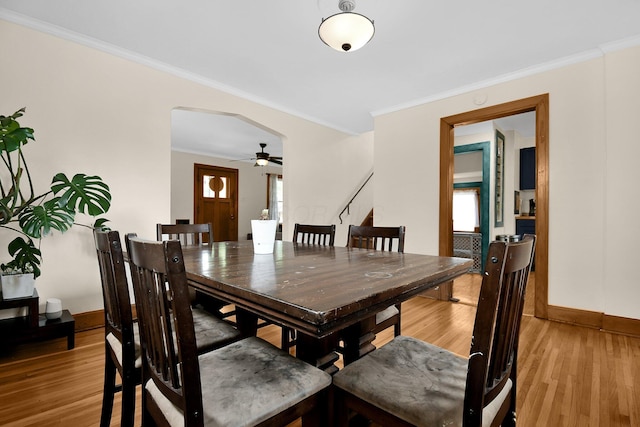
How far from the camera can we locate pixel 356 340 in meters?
1.23

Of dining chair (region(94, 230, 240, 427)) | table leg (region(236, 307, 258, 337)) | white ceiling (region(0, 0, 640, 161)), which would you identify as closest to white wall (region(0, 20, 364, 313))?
white ceiling (region(0, 0, 640, 161))

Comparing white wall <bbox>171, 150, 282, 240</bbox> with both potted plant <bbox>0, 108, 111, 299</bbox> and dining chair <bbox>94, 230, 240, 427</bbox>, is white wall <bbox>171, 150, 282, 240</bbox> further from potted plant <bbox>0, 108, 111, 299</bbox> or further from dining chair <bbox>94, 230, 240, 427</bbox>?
dining chair <bbox>94, 230, 240, 427</bbox>

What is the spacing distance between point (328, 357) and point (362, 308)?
403mm

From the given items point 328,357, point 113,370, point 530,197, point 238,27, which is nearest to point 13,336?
point 113,370

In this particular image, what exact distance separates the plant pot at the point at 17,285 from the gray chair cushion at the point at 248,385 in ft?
6.05

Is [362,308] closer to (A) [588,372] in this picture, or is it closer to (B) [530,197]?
(A) [588,372]

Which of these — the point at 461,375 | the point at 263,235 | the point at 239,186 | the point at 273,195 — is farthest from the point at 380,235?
the point at 273,195

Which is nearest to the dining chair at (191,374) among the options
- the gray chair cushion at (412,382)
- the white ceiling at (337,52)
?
the gray chair cushion at (412,382)

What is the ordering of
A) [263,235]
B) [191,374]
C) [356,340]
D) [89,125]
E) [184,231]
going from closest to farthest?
[191,374]
[356,340]
[263,235]
[184,231]
[89,125]

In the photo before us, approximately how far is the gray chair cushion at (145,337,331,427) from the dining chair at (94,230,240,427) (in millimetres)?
220

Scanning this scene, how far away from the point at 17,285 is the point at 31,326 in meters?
0.30

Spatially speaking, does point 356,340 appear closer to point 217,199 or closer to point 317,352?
point 317,352

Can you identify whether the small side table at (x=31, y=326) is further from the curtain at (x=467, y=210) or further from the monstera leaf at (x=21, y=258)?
the curtain at (x=467, y=210)

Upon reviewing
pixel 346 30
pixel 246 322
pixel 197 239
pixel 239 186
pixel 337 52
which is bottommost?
pixel 246 322
